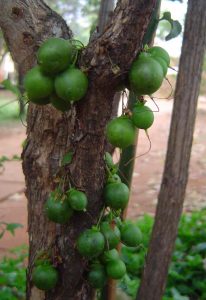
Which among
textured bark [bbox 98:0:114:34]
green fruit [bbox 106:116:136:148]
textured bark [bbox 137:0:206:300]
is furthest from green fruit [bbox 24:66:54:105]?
textured bark [bbox 98:0:114:34]

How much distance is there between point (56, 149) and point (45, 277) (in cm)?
49

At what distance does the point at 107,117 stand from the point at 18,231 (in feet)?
13.3

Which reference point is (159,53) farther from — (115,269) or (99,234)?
(115,269)

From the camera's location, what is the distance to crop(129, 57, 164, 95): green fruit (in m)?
1.36

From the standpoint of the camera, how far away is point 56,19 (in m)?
1.73

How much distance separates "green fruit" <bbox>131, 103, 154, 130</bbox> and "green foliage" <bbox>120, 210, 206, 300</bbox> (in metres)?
Answer: 2.06

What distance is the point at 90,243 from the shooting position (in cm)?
159

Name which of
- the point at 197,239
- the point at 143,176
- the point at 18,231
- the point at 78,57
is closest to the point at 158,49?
the point at 78,57

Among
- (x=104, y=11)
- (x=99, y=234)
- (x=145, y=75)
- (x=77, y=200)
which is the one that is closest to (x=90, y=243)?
(x=99, y=234)

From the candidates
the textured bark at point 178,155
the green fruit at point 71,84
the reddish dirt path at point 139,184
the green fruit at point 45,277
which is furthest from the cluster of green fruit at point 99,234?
the reddish dirt path at point 139,184

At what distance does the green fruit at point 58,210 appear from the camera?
5.21 feet

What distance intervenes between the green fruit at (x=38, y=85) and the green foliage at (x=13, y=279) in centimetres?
205

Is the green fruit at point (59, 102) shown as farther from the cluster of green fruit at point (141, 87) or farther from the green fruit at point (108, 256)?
the green fruit at point (108, 256)

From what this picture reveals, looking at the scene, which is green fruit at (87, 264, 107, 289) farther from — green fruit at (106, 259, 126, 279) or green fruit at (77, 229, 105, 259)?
green fruit at (77, 229, 105, 259)
